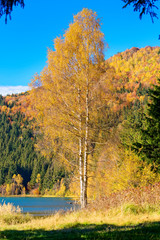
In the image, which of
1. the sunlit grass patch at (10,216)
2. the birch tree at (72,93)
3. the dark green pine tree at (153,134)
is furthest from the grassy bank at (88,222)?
the dark green pine tree at (153,134)

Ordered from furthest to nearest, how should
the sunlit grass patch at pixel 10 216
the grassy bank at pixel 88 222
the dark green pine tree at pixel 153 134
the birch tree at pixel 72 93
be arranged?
1. the dark green pine tree at pixel 153 134
2. the birch tree at pixel 72 93
3. the sunlit grass patch at pixel 10 216
4. the grassy bank at pixel 88 222

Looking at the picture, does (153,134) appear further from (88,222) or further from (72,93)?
(88,222)

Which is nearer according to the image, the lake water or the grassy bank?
the grassy bank

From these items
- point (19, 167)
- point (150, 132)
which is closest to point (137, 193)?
point (150, 132)

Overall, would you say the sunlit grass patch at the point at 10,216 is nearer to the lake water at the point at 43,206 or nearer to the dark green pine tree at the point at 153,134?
the lake water at the point at 43,206

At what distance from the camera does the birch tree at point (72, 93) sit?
1241 centimetres

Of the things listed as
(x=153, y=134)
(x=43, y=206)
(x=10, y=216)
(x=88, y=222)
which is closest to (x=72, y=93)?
(x=10, y=216)

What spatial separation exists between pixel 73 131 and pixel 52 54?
4264 mm

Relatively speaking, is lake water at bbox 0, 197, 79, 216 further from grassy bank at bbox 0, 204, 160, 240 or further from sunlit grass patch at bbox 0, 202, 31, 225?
grassy bank at bbox 0, 204, 160, 240

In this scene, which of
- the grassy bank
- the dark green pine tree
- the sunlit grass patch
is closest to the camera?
the grassy bank

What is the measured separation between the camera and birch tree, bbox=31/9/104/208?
12414 millimetres

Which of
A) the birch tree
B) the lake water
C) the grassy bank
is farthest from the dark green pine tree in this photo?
the grassy bank

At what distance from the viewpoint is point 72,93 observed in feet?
42.0

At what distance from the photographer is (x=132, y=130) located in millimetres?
31734
